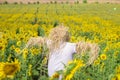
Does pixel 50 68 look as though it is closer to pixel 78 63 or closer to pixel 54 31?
pixel 54 31

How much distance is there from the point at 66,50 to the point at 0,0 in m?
57.2

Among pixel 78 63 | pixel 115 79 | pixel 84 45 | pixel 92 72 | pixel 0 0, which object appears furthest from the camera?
pixel 0 0

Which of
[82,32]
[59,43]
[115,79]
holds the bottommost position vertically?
[82,32]

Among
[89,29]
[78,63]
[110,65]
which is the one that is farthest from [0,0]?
[78,63]

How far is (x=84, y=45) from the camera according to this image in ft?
14.7

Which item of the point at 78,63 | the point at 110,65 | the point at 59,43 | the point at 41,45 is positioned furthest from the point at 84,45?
the point at 110,65

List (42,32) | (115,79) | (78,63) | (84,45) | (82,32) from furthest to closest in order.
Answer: (82,32) → (42,32) → (84,45) → (78,63) → (115,79)

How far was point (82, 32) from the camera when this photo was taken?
15320mm

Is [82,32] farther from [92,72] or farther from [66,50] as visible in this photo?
[66,50]

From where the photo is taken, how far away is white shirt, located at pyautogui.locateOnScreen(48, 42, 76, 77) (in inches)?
195

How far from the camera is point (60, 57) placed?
5.09 m

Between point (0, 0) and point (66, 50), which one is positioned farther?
point (0, 0)

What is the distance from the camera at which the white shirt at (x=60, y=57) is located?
16.3 ft

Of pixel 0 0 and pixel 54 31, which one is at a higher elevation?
pixel 54 31
